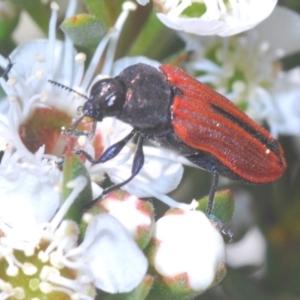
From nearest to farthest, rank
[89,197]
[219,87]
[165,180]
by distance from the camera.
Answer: [89,197] → [165,180] → [219,87]

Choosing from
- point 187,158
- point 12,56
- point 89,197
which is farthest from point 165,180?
point 12,56

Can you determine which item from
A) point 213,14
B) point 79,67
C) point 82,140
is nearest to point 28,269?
point 82,140

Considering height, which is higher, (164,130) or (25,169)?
(25,169)

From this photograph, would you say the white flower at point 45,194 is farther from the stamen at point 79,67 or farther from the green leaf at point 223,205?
the green leaf at point 223,205

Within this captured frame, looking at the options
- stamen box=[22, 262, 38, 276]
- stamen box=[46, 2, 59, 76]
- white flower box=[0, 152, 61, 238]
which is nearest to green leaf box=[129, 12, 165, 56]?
stamen box=[46, 2, 59, 76]

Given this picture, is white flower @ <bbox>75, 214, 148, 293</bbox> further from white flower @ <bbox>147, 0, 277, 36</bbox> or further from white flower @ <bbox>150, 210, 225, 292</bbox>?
white flower @ <bbox>147, 0, 277, 36</bbox>

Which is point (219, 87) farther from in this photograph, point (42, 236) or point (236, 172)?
point (42, 236)

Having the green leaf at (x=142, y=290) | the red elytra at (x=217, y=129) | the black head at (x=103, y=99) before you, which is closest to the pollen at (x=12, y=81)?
the black head at (x=103, y=99)
